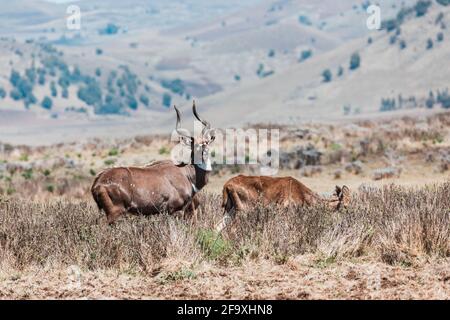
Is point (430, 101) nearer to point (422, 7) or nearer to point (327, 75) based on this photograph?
point (422, 7)

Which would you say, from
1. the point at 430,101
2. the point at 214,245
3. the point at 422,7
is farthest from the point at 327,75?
the point at 214,245

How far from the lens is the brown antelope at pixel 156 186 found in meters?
13.6

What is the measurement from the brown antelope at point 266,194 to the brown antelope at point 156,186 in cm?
58

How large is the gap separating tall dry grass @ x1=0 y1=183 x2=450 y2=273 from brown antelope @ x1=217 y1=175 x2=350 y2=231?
4.67 ft

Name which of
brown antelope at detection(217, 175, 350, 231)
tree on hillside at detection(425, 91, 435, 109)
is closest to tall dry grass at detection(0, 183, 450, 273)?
brown antelope at detection(217, 175, 350, 231)

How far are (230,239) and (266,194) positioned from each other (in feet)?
7.14

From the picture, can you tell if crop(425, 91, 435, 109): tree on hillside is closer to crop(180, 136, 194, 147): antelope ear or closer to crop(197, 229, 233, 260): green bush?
crop(180, 136, 194, 147): antelope ear

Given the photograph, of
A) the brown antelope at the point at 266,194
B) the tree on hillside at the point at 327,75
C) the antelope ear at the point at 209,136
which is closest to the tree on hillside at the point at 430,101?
the tree on hillside at the point at 327,75

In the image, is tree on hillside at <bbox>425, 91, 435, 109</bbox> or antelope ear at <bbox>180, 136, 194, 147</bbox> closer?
antelope ear at <bbox>180, 136, 194, 147</bbox>

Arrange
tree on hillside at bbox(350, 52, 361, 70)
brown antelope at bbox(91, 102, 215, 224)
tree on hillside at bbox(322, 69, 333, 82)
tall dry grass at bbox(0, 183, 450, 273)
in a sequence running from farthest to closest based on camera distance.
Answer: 1. tree on hillside at bbox(322, 69, 333, 82)
2. tree on hillside at bbox(350, 52, 361, 70)
3. brown antelope at bbox(91, 102, 215, 224)
4. tall dry grass at bbox(0, 183, 450, 273)

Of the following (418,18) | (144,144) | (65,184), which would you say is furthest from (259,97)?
(65,184)

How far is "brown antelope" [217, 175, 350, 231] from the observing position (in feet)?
46.9
